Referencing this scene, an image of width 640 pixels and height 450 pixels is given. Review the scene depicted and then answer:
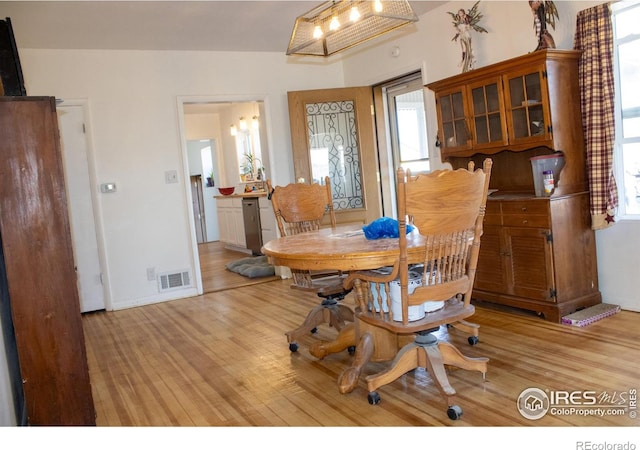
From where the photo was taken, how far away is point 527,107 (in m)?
3.70

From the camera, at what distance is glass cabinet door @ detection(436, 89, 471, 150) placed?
4227 millimetres

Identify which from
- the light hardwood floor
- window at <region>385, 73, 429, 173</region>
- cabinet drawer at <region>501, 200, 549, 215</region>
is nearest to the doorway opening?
window at <region>385, 73, 429, 173</region>

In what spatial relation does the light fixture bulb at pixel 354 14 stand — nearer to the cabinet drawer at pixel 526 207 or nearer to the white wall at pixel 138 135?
the cabinet drawer at pixel 526 207

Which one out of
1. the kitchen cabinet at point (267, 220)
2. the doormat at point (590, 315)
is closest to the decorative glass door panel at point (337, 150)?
the kitchen cabinet at point (267, 220)

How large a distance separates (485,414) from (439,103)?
112 inches

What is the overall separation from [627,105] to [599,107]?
0.22m

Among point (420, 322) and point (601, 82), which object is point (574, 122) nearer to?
point (601, 82)

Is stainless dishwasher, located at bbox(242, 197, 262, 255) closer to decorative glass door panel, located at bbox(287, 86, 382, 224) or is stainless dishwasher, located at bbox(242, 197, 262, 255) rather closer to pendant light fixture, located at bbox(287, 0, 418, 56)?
decorative glass door panel, located at bbox(287, 86, 382, 224)

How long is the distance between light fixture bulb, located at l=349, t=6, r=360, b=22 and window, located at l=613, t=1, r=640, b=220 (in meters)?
1.80

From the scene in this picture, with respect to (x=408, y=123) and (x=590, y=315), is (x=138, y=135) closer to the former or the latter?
(x=408, y=123)

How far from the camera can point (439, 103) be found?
4457mm

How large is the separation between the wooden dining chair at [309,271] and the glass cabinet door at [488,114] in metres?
1.28

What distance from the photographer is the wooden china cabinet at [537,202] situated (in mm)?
3533

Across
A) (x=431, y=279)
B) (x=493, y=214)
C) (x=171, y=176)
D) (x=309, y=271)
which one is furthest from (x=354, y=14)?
(x=171, y=176)
